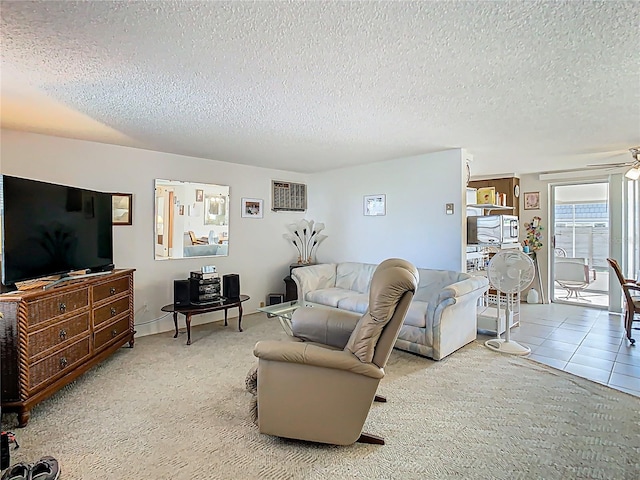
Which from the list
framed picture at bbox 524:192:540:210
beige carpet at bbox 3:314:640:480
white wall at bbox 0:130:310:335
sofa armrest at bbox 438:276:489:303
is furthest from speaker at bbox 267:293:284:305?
framed picture at bbox 524:192:540:210

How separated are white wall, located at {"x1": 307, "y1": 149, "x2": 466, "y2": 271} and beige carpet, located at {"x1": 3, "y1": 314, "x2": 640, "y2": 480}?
5.33 ft

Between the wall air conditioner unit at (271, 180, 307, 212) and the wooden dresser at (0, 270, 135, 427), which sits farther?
the wall air conditioner unit at (271, 180, 307, 212)

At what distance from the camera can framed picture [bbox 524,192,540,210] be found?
6.22 m

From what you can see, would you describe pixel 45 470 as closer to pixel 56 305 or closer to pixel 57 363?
pixel 57 363

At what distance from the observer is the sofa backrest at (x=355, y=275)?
190 inches

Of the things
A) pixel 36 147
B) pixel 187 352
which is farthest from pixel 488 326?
pixel 36 147

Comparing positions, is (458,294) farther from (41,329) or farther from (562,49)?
(41,329)

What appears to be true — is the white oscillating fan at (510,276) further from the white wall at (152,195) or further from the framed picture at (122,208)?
the framed picture at (122,208)

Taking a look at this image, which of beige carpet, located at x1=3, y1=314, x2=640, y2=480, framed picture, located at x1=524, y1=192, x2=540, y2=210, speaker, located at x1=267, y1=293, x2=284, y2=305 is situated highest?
framed picture, located at x1=524, y1=192, x2=540, y2=210

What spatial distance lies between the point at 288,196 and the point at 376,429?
4.15 m

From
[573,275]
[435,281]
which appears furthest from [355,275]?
[573,275]

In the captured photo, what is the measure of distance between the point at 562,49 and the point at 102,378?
401 centimetres

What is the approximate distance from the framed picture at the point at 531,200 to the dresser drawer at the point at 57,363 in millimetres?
6846

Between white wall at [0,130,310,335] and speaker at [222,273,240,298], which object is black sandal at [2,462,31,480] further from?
speaker at [222,273,240,298]
